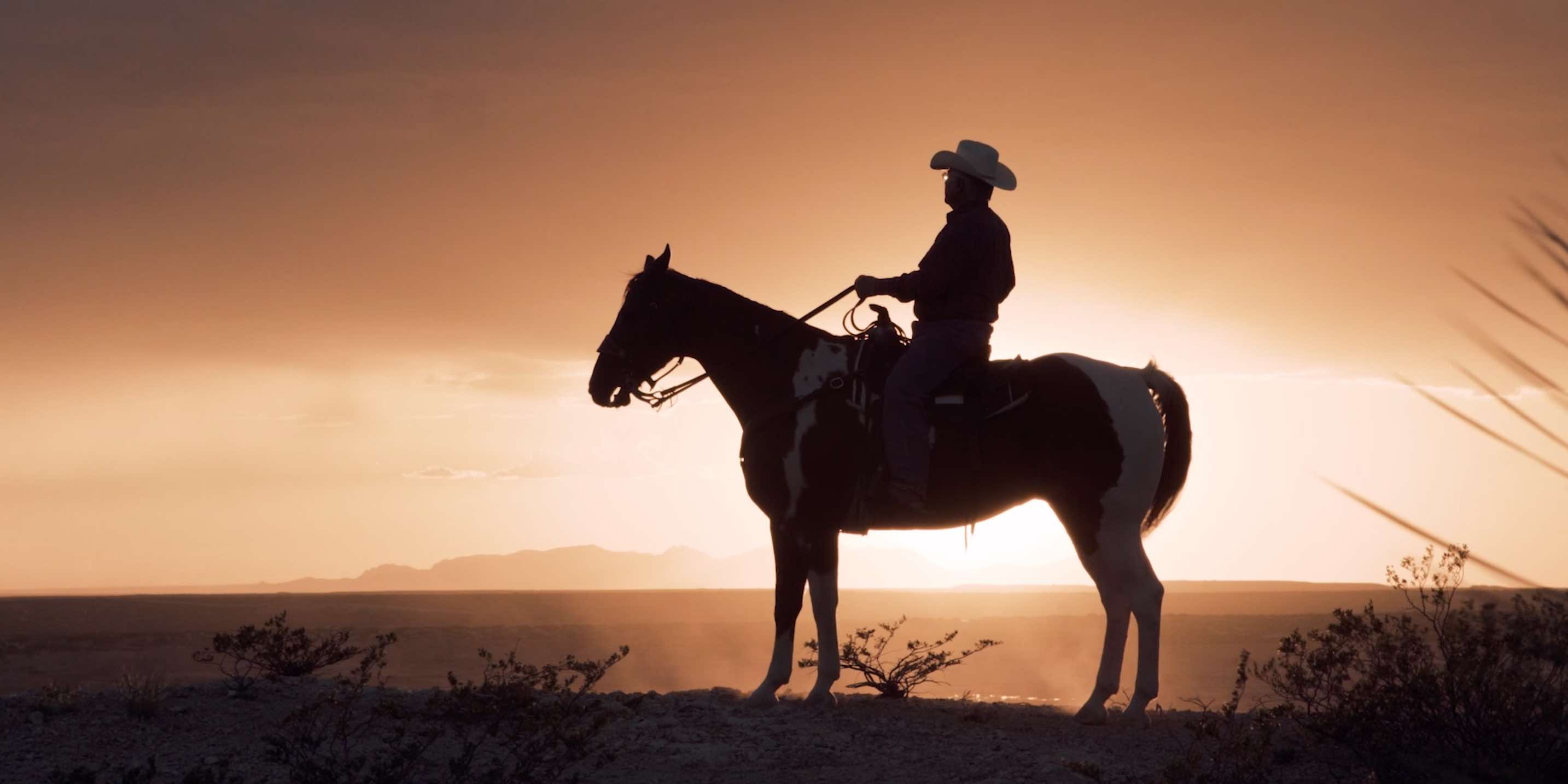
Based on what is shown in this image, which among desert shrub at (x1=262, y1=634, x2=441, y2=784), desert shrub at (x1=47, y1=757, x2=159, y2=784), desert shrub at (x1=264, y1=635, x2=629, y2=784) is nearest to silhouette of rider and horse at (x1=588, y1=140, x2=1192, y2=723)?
desert shrub at (x1=264, y1=635, x2=629, y2=784)

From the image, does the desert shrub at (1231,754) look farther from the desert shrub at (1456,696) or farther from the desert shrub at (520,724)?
the desert shrub at (520,724)

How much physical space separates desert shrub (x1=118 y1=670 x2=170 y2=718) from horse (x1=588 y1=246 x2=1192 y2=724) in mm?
3538

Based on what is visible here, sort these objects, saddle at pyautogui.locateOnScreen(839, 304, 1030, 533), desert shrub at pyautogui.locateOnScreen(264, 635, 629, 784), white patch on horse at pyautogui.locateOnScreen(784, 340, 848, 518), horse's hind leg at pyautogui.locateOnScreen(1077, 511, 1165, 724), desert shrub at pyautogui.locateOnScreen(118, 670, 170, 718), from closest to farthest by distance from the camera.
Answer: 1. desert shrub at pyautogui.locateOnScreen(264, 635, 629, 784)
2. desert shrub at pyautogui.locateOnScreen(118, 670, 170, 718)
3. horse's hind leg at pyautogui.locateOnScreen(1077, 511, 1165, 724)
4. saddle at pyautogui.locateOnScreen(839, 304, 1030, 533)
5. white patch on horse at pyautogui.locateOnScreen(784, 340, 848, 518)

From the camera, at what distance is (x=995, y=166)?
915cm

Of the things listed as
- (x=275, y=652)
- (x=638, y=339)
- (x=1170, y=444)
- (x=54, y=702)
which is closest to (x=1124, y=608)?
(x=1170, y=444)

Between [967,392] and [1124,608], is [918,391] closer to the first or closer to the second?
[967,392]

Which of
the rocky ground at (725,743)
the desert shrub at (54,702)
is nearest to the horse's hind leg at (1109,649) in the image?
the rocky ground at (725,743)

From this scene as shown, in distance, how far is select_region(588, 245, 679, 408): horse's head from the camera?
31.4 feet

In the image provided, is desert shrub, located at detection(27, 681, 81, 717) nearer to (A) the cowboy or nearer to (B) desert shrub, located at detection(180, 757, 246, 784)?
(B) desert shrub, located at detection(180, 757, 246, 784)

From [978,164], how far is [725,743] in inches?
169

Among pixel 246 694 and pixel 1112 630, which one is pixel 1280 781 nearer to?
pixel 1112 630

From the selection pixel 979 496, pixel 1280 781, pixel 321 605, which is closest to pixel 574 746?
pixel 979 496

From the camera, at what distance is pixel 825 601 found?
357 inches

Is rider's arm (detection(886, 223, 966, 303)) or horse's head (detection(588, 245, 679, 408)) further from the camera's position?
horse's head (detection(588, 245, 679, 408))
